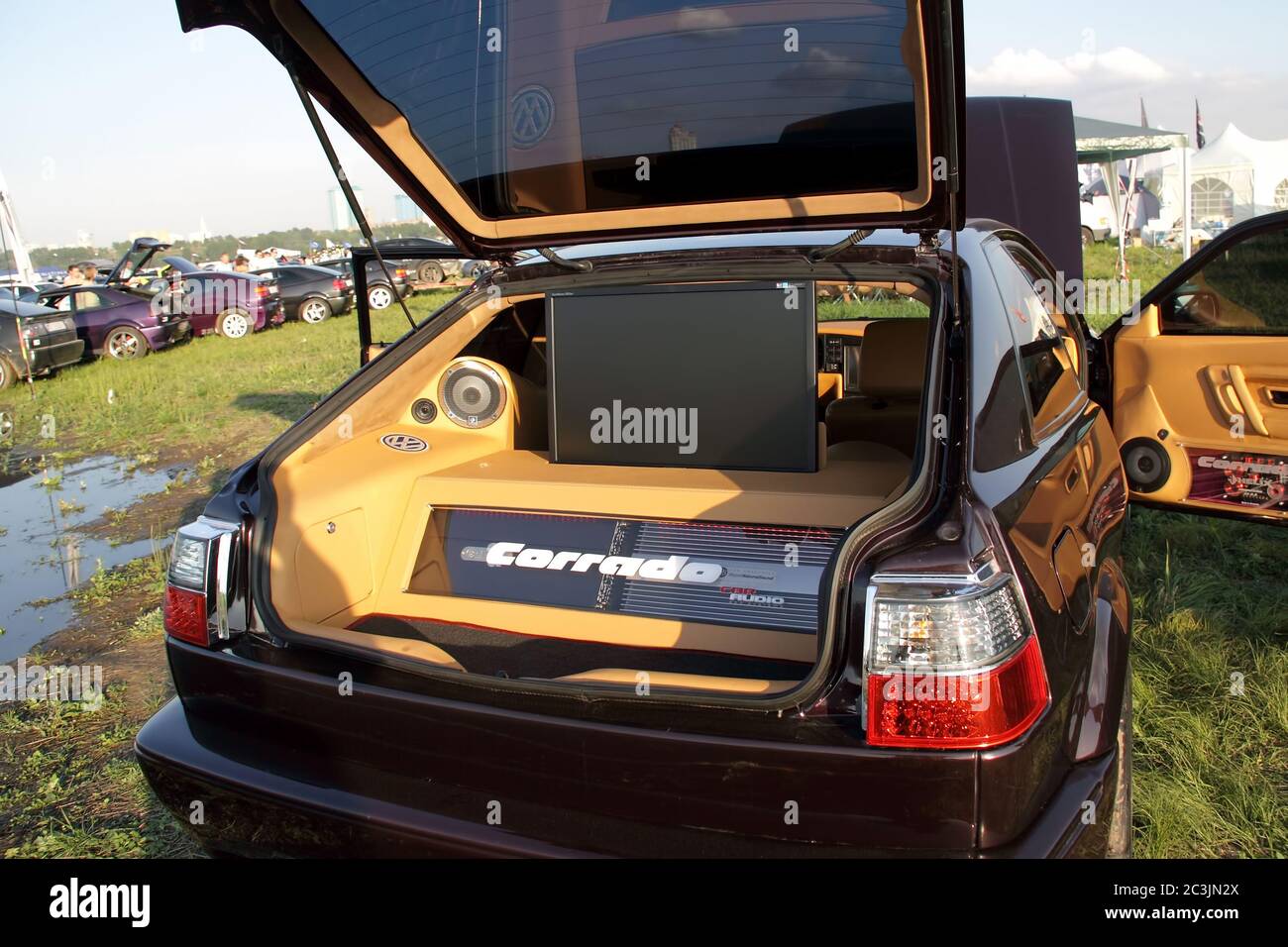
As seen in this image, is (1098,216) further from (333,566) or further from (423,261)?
(333,566)

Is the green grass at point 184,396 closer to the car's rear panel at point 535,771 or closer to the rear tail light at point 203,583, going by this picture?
the rear tail light at point 203,583

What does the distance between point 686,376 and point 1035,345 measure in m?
0.91

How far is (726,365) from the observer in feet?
8.34

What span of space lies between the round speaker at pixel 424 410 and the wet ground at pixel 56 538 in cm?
250

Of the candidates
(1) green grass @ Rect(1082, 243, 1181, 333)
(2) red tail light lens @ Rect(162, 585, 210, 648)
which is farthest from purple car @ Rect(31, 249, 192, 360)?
(2) red tail light lens @ Rect(162, 585, 210, 648)

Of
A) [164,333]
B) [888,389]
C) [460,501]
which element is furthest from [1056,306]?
[164,333]

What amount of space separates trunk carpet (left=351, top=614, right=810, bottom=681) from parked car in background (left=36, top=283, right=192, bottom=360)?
14577 millimetres

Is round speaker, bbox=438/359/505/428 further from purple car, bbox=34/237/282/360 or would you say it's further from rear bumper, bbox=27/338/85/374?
purple car, bbox=34/237/282/360

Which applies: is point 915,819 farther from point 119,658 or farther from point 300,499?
point 119,658

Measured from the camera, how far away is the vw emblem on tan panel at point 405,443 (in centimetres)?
271

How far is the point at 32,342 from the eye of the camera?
1267cm

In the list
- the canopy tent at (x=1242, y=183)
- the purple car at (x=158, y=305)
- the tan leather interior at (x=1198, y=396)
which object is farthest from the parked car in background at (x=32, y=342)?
the canopy tent at (x=1242, y=183)
